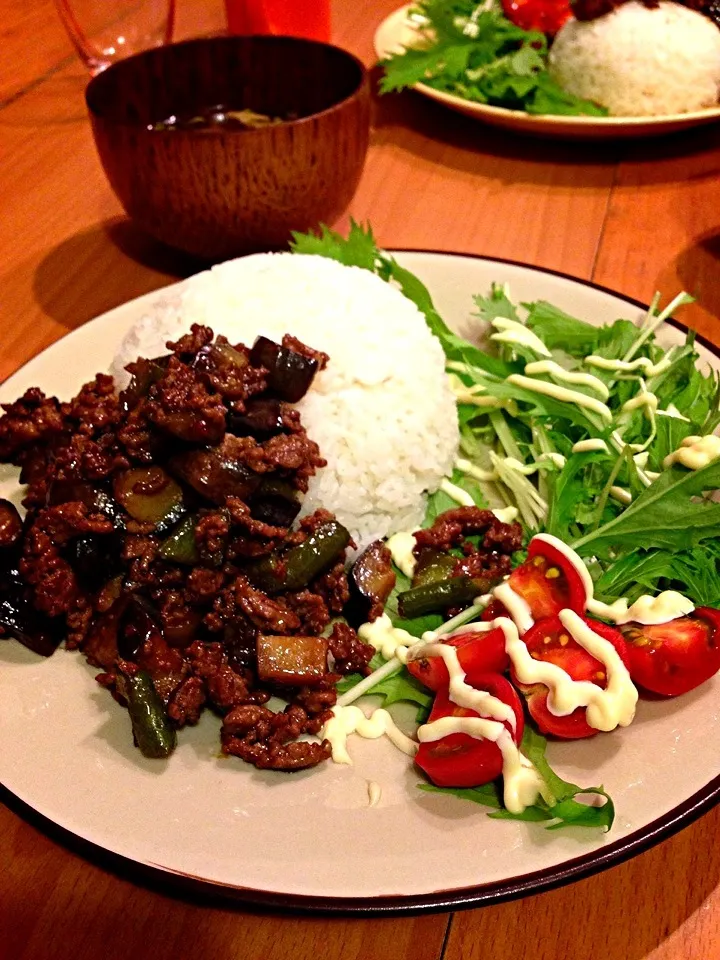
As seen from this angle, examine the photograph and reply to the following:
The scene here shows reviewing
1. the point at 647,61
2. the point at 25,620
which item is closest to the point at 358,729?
the point at 25,620

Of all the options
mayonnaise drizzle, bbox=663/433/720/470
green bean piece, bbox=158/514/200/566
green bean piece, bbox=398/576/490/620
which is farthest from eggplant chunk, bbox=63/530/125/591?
mayonnaise drizzle, bbox=663/433/720/470

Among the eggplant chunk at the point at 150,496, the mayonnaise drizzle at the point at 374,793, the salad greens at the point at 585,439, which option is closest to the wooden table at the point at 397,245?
the mayonnaise drizzle at the point at 374,793

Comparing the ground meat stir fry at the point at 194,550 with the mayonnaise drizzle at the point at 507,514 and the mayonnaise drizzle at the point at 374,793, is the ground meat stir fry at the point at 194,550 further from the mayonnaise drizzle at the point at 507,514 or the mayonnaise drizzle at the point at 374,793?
the mayonnaise drizzle at the point at 507,514

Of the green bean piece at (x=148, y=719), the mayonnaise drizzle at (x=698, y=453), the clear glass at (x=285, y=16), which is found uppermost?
the clear glass at (x=285, y=16)

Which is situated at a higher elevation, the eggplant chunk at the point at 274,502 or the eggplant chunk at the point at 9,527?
the eggplant chunk at the point at 9,527

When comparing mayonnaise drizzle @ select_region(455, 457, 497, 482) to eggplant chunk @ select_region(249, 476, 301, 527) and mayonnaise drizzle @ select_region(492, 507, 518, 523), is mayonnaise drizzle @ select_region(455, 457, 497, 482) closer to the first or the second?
mayonnaise drizzle @ select_region(492, 507, 518, 523)
